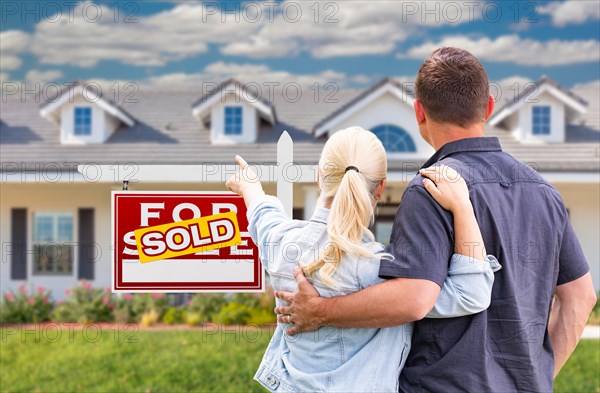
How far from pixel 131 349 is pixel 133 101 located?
8914 millimetres

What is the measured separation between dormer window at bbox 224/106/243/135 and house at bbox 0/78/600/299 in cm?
2

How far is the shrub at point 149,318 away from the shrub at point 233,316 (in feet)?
2.97

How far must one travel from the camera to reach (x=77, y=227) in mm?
14039

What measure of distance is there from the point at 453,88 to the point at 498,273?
1.85 feet

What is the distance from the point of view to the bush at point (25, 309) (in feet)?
38.6

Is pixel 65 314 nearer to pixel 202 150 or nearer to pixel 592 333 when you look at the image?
pixel 202 150

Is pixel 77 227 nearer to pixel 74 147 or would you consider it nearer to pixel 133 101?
pixel 74 147

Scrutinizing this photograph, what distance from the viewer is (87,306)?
11344mm

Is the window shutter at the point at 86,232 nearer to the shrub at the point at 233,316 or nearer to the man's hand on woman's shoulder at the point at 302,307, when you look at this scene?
the shrub at the point at 233,316

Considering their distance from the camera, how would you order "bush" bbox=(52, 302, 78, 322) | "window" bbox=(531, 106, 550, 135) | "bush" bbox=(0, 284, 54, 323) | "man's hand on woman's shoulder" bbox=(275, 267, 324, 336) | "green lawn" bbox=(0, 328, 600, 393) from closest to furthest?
"man's hand on woman's shoulder" bbox=(275, 267, 324, 336) → "green lawn" bbox=(0, 328, 600, 393) → "bush" bbox=(52, 302, 78, 322) → "bush" bbox=(0, 284, 54, 323) → "window" bbox=(531, 106, 550, 135)

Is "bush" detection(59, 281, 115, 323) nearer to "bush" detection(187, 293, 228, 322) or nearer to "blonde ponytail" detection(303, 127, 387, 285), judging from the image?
"bush" detection(187, 293, 228, 322)

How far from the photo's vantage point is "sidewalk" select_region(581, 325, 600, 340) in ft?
33.2

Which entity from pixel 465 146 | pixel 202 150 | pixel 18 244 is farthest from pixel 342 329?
pixel 18 244

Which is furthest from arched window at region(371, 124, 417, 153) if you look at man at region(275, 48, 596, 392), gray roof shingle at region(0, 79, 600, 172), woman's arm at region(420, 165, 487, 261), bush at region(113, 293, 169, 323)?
woman's arm at region(420, 165, 487, 261)
